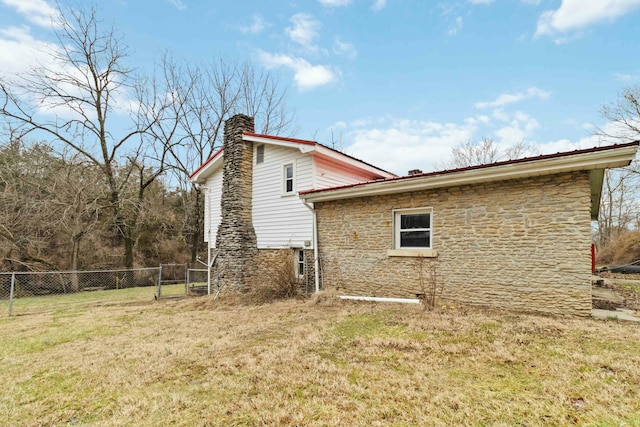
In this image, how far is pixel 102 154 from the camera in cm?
1998

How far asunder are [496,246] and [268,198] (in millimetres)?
7707

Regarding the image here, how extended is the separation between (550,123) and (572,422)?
23.0 meters

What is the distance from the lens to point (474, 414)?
2979 mm

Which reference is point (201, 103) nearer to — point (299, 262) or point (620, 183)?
point (299, 262)

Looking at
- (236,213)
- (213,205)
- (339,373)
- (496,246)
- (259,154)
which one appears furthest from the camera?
(213,205)

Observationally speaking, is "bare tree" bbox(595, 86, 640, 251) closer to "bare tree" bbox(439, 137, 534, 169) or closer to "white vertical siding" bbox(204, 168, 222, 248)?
"bare tree" bbox(439, 137, 534, 169)

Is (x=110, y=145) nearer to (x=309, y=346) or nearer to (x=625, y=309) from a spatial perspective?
(x=309, y=346)

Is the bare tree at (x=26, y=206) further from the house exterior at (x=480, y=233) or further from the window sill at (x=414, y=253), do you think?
the window sill at (x=414, y=253)

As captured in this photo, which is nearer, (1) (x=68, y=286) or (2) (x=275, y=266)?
(2) (x=275, y=266)

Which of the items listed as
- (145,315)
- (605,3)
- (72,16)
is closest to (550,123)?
(605,3)

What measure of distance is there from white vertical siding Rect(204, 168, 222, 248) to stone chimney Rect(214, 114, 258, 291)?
208cm

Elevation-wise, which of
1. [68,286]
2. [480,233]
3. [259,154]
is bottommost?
[68,286]

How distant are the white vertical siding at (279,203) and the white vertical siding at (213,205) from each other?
119 inches

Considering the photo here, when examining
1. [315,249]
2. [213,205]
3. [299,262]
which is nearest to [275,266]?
[299,262]
